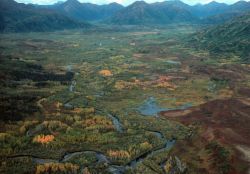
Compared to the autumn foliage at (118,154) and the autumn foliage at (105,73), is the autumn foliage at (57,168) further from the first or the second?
the autumn foliage at (105,73)

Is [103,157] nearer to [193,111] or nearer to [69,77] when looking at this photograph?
[193,111]

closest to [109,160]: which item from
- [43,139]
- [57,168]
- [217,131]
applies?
[57,168]

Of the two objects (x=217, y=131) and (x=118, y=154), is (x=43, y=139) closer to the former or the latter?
(x=118, y=154)

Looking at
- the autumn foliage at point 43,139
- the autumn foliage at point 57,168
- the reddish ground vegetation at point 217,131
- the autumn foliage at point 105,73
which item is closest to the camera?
the autumn foliage at point 57,168

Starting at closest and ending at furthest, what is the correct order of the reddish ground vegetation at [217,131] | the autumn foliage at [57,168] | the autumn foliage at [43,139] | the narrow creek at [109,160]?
the autumn foliage at [57,168] < the narrow creek at [109,160] < the reddish ground vegetation at [217,131] < the autumn foliage at [43,139]

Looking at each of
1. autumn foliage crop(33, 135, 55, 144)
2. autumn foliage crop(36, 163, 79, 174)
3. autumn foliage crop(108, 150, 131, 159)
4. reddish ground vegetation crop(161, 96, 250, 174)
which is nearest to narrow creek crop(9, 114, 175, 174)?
autumn foliage crop(108, 150, 131, 159)

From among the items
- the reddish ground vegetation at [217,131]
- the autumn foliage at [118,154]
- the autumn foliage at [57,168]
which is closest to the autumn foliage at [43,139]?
the autumn foliage at [57,168]

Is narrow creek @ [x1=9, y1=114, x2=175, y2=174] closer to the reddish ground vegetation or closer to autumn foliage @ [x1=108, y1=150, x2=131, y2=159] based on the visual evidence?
autumn foliage @ [x1=108, y1=150, x2=131, y2=159]

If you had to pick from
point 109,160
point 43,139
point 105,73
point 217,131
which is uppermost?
point 43,139

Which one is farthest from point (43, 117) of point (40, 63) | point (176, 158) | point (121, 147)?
point (40, 63)
